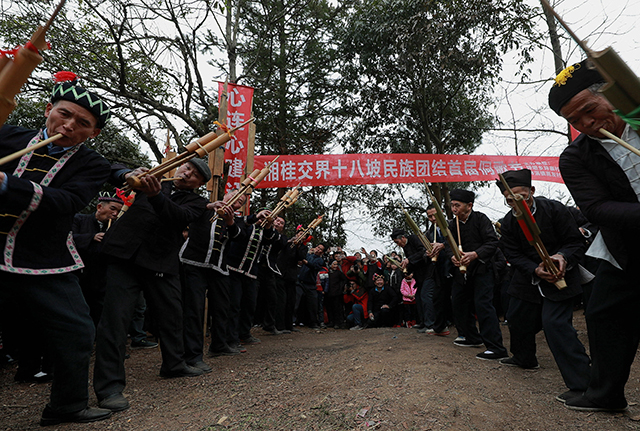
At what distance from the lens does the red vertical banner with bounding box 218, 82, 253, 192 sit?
751cm

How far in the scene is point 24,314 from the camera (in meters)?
2.44

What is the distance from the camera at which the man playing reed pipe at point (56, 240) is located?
7.36ft

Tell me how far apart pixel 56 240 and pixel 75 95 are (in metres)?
0.82

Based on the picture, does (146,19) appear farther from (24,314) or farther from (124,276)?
(24,314)

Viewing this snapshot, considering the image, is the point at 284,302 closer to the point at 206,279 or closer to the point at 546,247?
the point at 206,279

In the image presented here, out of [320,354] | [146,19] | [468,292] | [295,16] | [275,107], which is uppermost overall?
[295,16]

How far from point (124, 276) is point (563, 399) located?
3.24 metres

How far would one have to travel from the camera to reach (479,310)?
4.62 m

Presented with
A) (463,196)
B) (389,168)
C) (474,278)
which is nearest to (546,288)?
(474,278)

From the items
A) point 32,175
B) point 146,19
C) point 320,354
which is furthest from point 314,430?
point 146,19

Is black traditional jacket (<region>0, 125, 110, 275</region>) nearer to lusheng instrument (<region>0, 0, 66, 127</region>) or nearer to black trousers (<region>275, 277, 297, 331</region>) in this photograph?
lusheng instrument (<region>0, 0, 66, 127</region>)

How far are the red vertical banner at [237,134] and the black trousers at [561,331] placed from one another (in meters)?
5.05

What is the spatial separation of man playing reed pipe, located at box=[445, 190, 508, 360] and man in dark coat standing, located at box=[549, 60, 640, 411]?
1.89m

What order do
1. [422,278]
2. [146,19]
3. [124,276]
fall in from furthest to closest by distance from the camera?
[146,19]
[422,278]
[124,276]
